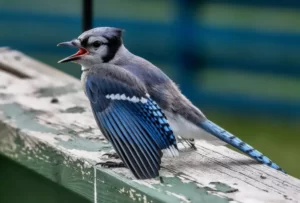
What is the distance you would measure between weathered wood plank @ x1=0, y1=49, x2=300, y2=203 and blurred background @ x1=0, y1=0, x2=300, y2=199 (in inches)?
107

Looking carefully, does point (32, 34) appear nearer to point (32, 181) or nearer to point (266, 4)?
point (266, 4)

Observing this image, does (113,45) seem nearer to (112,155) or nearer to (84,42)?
(84,42)

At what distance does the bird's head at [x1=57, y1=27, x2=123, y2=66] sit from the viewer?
197 centimetres

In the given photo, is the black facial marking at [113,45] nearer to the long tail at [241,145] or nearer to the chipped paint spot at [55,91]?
the long tail at [241,145]

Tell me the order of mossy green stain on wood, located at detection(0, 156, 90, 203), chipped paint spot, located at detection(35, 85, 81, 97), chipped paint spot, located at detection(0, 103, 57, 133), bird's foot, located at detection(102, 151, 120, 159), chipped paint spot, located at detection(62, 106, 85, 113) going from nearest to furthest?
bird's foot, located at detection(102, 151, 120, 159) → mossy green stain on wood, located at detection(0, 156, 90, 203) → chipped paint spot, located at detection(0, 103, 57, 133) → chipped paint spot, located at detection(62, 106, 85, 113) → chipped paint spot, located at detection(35, 85, 81, 97)

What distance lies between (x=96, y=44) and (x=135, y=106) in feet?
0.61

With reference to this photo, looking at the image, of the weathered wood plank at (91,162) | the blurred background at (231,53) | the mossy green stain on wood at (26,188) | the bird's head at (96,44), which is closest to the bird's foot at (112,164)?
the weathered wood plank at (91,162)

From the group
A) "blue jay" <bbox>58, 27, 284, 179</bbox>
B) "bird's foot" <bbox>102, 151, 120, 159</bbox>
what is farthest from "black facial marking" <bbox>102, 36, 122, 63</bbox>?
"bird's foot" <bbox>102, 151, 120, 159</bbox>

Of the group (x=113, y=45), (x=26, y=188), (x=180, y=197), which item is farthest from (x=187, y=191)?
(x=26, y=188)

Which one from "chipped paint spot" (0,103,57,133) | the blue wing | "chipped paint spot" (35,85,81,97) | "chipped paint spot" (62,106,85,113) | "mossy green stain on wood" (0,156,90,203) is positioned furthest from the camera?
"chipped paint spot" (35,85,81,97)

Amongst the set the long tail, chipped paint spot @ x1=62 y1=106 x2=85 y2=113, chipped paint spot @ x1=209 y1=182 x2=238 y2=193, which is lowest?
chipped paint spot @ x1=62 y1=106 x2=85 y2=113

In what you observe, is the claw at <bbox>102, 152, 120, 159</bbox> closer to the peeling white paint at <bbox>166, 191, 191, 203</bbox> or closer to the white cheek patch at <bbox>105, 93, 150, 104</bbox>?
the white cheek patch at <bbox>105, 93, 150, 104</bbox>

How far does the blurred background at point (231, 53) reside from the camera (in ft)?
16.9

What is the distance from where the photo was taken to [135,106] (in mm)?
1931
